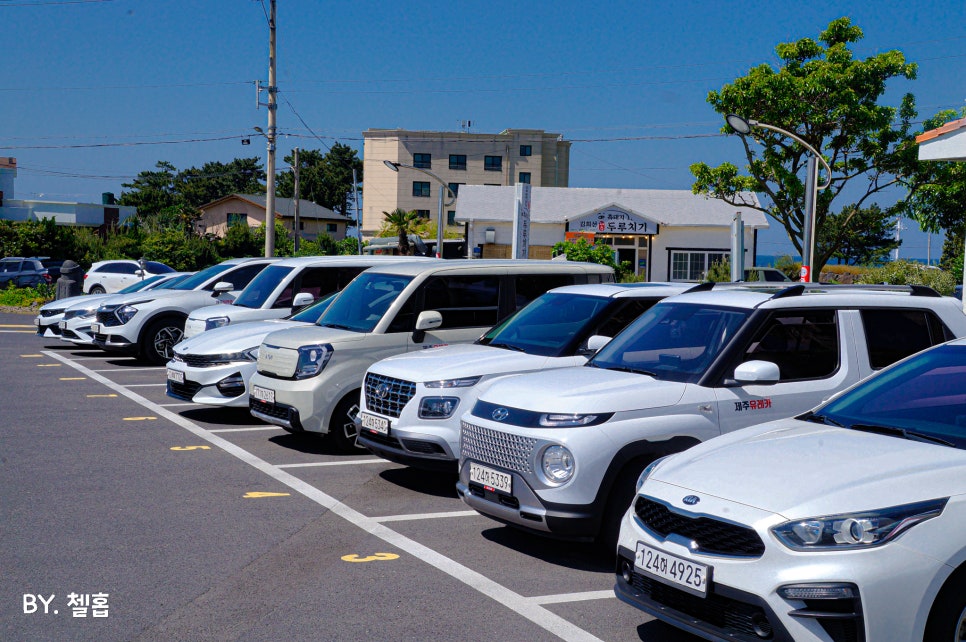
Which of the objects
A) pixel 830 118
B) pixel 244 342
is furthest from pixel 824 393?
pixel 830 118

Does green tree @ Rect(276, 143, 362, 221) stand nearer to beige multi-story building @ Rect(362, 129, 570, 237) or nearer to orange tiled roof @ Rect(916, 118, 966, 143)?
beige multi-story building @ Rect(362, 129, 570, 237)

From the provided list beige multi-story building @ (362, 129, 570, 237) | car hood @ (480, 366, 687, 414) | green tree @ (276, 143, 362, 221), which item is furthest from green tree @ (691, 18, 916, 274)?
green tree @ (276, 143, 362, 221)

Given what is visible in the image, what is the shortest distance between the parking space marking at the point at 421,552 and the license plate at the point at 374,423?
68 centimetres

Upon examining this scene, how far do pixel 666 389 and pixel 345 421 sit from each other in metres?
4.17

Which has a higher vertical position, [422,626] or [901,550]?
[901,550]

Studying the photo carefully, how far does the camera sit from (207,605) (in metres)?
5.35

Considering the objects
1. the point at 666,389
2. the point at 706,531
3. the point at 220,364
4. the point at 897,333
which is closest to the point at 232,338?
the point at 220,364

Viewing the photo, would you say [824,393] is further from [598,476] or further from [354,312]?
[354,312]

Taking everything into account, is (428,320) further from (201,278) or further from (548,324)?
(201,278)

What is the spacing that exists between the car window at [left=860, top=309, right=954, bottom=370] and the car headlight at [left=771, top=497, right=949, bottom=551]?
10.4ft

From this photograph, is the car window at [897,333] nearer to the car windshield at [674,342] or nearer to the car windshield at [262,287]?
the car windshield at [674,342]

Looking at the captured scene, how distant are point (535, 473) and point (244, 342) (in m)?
6.15

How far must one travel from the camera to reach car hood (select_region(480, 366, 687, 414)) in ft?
19.9

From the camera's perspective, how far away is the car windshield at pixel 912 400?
4984 millimetres
